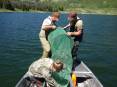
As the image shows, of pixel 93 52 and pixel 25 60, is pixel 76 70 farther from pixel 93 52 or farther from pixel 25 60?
pixel 93 52

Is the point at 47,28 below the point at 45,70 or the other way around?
the other way around

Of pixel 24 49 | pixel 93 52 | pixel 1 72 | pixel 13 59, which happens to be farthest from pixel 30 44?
pixel 1 72

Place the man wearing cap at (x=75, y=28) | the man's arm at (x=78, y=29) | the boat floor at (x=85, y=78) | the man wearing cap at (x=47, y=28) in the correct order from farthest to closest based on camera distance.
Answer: the man's arm at (x=78, y=29) → the man wearing cap at (x=75, y=28) → the man wearing cap at (x=47, y=28) → the boat floor at (x=85, y=78)

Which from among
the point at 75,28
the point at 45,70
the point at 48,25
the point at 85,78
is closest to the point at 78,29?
the point at 75,28

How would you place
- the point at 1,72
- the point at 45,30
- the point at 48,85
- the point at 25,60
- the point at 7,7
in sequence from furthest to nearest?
the point at 7,7
the point at 25,60
the point at 1,72
the point at 45,30
the point at 48,85

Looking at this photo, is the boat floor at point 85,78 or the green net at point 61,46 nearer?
the boat floor at point 85,78

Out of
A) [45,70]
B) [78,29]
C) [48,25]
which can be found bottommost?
[45,70]

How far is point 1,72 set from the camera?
2714 centimetres

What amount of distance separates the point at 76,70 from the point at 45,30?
9.87 ft

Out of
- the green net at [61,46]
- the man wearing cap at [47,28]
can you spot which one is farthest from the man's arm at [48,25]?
the green net at [61,46]

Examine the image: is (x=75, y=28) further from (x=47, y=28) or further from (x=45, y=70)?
(x=45, y=70)

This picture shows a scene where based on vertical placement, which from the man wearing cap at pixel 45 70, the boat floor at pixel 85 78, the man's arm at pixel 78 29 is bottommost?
the boat floor at pixel 85 78

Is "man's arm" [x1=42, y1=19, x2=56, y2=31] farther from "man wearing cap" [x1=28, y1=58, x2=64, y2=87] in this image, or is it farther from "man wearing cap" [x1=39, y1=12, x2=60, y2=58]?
"man wearing cap" [x1=28, y1=58, x2=64, y2=87]

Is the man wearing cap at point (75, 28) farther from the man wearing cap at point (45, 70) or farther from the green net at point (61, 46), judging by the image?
the man wearing cap at point (45, 70)
